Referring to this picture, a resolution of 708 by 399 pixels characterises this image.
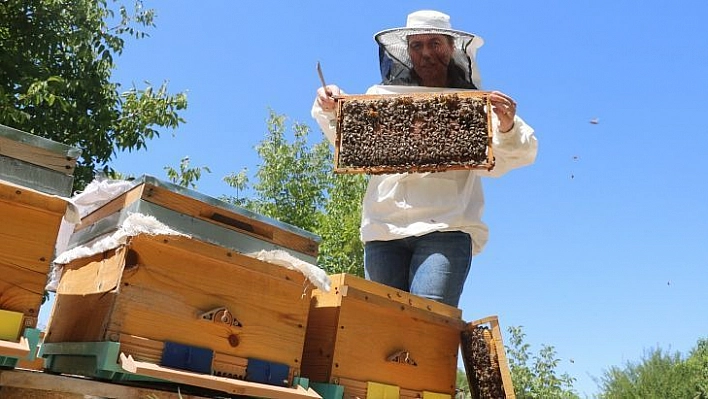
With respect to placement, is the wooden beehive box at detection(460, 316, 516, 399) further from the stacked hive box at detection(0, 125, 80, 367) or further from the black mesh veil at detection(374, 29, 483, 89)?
the stacked hive box at detection(0, 125, 80, 367)

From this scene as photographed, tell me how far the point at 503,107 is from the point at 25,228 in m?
2.32

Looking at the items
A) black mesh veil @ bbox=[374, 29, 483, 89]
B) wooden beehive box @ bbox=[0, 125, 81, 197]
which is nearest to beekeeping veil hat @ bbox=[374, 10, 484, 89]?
black mesh veil @ bbox=[374, 29, 483, 89]

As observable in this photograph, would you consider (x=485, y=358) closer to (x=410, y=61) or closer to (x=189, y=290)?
(x=189, y=290)

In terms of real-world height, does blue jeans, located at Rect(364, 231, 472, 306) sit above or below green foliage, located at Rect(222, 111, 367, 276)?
below

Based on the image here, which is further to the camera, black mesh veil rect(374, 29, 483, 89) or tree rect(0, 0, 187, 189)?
tree rect(0, 0, 187, 189)

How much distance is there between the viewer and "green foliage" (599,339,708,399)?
1284cm

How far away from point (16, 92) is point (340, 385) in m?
7.74

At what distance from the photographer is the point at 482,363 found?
3.37 m

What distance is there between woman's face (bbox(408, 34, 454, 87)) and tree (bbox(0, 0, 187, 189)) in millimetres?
5704

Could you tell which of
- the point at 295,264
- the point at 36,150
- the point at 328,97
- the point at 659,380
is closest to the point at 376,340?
the point at 295,264

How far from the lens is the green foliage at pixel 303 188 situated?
1240 cm

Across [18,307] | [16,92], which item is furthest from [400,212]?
[16,92]

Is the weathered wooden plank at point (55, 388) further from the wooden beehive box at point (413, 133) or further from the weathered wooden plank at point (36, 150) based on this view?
the wooden beehive box at point (413, 133)

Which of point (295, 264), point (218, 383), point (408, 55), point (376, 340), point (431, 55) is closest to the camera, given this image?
point (218, 383)
